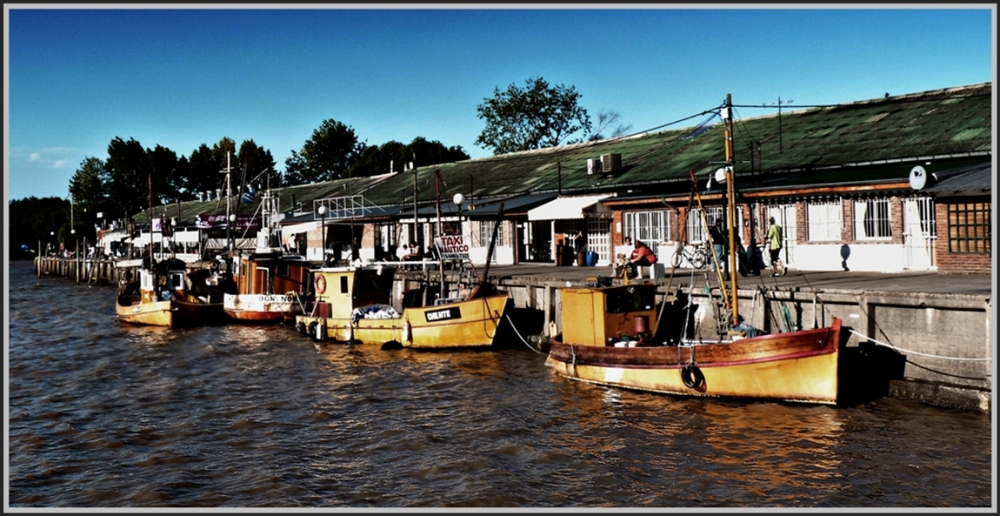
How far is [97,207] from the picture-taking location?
126688 mm

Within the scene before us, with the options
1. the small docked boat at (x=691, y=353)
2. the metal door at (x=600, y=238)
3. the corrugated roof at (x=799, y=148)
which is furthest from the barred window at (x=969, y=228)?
the metal door at (x=600, y=238)

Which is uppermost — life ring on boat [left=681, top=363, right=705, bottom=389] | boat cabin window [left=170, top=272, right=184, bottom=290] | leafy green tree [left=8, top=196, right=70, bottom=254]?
leafy green tree [left=8, top=196, right=70, bottom=254]

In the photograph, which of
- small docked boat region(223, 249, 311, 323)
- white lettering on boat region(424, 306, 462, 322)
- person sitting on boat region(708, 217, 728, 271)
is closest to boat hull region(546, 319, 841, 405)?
white lettering on boat region(424, 306, 462, 322)

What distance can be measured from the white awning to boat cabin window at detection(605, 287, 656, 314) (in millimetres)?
13181

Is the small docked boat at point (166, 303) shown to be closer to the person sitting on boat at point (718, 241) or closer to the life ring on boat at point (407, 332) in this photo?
the life ring on boat at point (407, 332)

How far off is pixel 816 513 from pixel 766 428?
7.89m

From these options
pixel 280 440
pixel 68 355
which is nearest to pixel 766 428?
pixel 280 440

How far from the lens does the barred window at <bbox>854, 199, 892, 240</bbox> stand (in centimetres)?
2756

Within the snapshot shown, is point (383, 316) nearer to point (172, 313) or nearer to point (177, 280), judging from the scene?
point (172, 313)

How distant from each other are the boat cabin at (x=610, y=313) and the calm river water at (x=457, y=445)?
130 cm

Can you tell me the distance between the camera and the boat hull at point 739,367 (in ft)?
59.6

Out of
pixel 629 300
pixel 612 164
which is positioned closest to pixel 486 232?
pixel 612 164

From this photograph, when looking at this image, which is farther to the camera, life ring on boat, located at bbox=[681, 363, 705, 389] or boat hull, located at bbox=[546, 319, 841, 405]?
life ring on boat, located at bbox=[681, 363, 705, 389]

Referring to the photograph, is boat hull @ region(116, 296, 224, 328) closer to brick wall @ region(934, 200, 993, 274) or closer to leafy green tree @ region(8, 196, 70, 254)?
brick wall @ region(934, 200, 993, 274)
